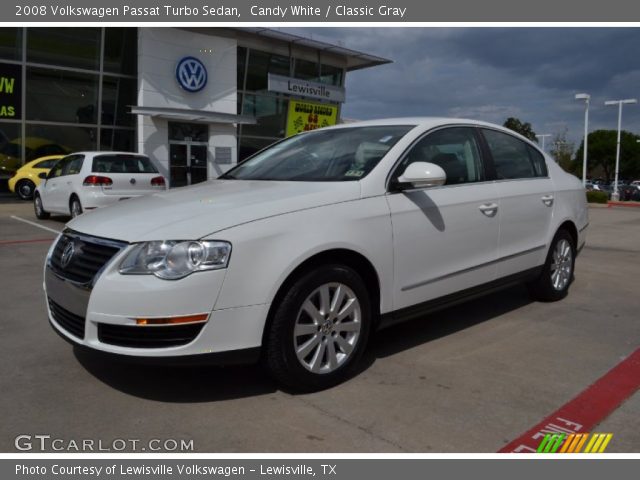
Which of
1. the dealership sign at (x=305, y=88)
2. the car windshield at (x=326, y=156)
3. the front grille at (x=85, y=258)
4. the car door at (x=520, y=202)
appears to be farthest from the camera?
the dealership sign at (x=305, y=88)

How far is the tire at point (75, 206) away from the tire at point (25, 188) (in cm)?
768

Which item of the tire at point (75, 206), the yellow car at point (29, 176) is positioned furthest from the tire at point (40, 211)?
the yellow car at point (29, 176)

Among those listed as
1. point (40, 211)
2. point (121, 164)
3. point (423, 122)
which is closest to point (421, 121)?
point (423, 122)

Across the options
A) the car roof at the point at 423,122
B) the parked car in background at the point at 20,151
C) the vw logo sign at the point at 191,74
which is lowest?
the car roof at the point at 423,122

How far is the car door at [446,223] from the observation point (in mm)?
3619

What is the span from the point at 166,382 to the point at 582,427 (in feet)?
7.51

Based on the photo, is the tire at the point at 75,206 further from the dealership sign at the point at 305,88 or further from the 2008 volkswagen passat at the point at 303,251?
the dealership sign at the point at 305,88

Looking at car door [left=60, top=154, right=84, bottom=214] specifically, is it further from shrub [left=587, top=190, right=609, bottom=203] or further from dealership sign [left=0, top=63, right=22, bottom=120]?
shrub [left=587, top=190, right=609, bottom=203]

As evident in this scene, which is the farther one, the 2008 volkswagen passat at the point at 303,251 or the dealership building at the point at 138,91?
the dealership building at the point at 138,91

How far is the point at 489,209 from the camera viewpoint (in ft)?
14.0

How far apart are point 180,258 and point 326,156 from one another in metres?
1.55

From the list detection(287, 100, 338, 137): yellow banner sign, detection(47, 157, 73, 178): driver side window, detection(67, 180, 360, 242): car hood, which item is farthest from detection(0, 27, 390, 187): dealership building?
detection(67, 180, 360, 242): car hood

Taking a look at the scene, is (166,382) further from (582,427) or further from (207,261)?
(582,427)

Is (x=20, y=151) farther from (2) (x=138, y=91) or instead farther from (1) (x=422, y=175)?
(1) (x=422, y=175)
